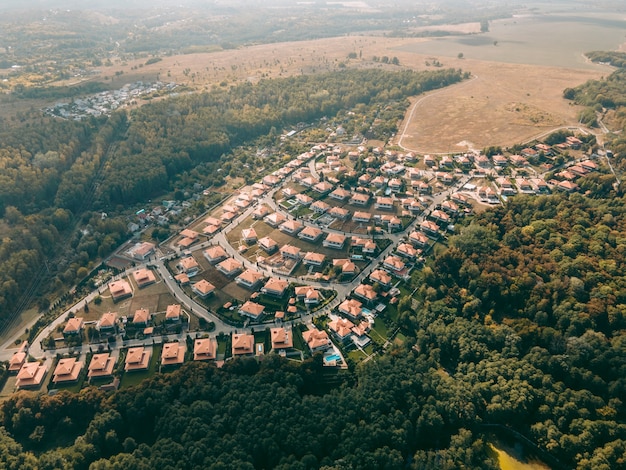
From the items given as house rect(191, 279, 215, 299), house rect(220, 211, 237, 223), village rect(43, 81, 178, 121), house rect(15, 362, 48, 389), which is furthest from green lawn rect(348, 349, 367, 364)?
village rect(43, 81, 178, 121)

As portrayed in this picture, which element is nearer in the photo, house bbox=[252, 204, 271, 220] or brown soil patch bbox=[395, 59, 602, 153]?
house bbox=[252, 204, 271, 220]

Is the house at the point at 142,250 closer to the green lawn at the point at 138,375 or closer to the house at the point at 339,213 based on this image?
the green lawn at the point at 138,375

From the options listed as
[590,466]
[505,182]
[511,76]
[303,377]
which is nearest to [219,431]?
[303,377]

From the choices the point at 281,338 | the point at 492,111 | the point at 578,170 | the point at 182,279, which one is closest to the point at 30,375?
the point at 182,279

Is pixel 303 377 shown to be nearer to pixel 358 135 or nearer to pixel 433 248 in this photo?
pixel 433 248

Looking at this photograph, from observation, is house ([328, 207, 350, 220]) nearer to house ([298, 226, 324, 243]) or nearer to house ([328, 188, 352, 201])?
house ([328, 188, 352, 201])

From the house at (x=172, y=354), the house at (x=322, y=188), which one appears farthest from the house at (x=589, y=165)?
the house at (x=172, y=354)
